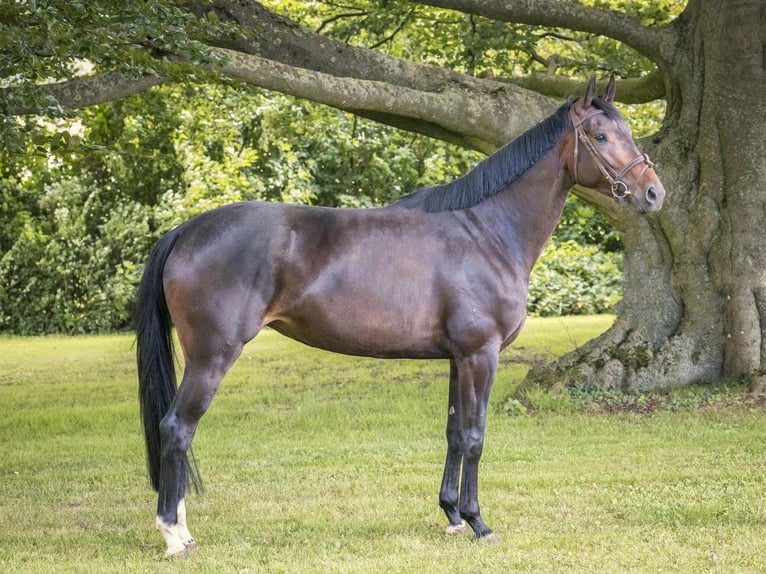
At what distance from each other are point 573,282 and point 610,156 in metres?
15.4

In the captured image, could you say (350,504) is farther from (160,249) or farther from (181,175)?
(181,175)

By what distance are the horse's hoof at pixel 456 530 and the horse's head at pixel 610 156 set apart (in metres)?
1.99

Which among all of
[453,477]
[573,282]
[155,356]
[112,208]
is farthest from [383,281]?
[573,282]

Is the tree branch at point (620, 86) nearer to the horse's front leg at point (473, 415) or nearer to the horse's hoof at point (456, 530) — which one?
the horse's front leg at point (473, 415)

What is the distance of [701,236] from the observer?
9789 mm

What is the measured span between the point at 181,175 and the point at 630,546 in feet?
49.9

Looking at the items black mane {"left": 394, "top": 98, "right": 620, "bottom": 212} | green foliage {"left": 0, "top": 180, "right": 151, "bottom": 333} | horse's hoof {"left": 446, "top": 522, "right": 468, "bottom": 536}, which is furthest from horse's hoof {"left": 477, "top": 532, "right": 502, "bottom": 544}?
green foliage {"left": 0, "top": 180, "right": 151, "bottom": 333}

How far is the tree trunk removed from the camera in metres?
9.62

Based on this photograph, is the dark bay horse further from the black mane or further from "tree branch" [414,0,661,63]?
"tree branch" [414,0,661,63]

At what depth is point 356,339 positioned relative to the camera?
5332mm

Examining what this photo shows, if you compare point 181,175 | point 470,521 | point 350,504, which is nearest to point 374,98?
point 350,504

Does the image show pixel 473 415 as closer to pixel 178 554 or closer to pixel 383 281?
pixel 383 281

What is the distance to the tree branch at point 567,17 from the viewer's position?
960 cm

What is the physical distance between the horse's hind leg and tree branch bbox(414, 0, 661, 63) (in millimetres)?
5591
